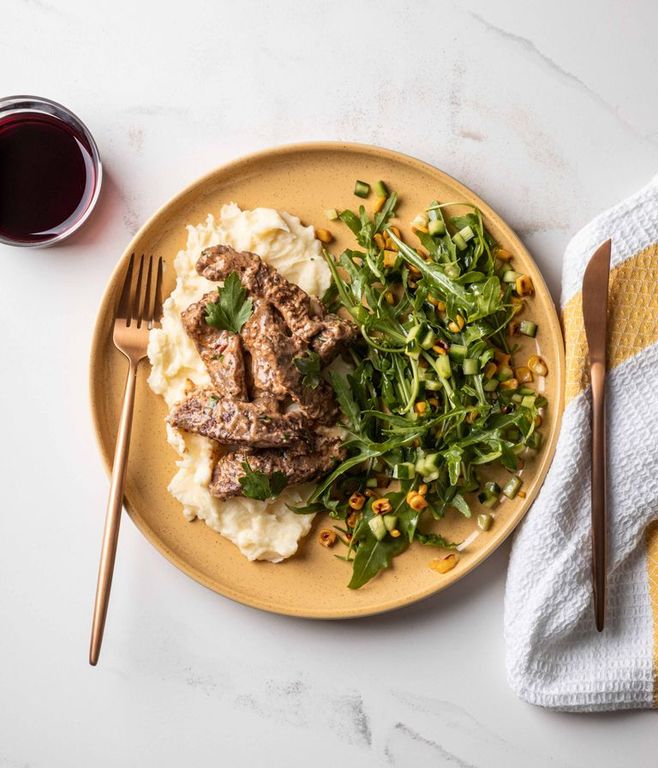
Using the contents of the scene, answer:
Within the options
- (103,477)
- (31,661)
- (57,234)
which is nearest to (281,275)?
(57,234)

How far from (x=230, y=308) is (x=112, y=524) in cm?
127

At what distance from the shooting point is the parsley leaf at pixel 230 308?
372 centimetres

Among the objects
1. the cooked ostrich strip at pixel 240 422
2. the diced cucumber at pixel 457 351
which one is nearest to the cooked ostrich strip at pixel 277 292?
the cooked ostrich strip at pixel 240 422

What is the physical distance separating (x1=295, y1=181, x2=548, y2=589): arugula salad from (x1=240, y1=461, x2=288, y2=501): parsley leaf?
222mm

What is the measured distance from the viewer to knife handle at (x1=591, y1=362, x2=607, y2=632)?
12.3 feet

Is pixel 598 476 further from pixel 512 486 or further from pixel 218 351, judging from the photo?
pixel 218 351

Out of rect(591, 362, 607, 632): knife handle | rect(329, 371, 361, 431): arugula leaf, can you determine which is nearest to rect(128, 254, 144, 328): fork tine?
rect(329, 371, 361, 431): arugula leaf

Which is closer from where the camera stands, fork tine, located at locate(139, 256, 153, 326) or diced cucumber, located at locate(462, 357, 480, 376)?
diced cucumber, located at locate(462, 357, 480, 376)

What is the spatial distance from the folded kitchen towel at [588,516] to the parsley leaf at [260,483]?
1326 millimetres

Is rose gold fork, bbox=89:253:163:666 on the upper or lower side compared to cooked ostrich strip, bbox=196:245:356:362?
lower

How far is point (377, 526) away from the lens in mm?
3885

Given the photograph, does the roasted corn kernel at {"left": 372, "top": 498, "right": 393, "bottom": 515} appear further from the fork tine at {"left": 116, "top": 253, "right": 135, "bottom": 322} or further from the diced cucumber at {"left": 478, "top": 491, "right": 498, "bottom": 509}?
the fork tine at {"left": 116, "top": 253, "right": 135, "bottom": 322}

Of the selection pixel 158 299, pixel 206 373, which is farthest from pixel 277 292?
pixel 158 299

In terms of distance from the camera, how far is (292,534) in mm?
3914
